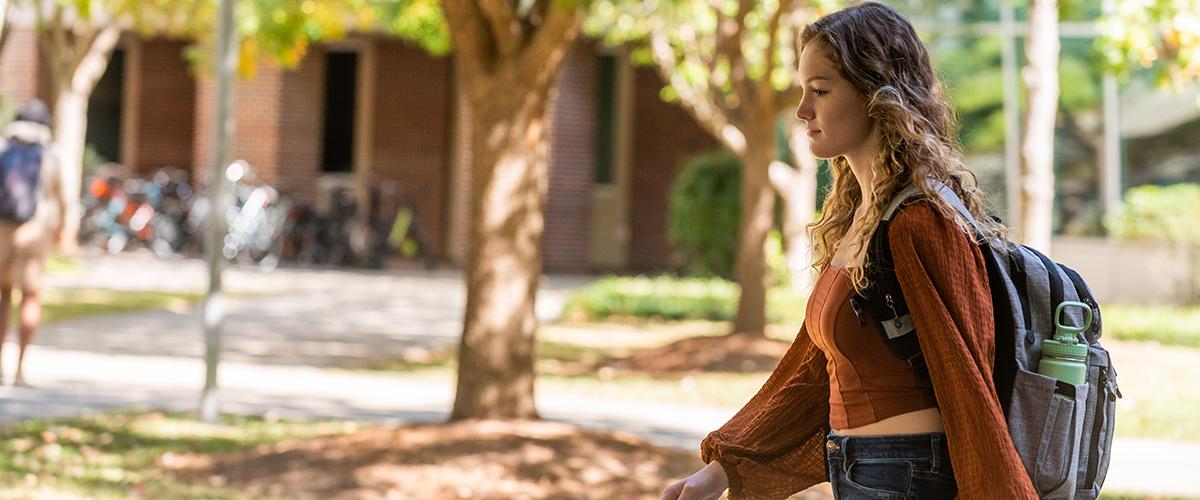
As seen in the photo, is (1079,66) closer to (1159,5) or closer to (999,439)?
(1159,5)

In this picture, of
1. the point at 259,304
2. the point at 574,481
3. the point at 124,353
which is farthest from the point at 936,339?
the point at 259,304

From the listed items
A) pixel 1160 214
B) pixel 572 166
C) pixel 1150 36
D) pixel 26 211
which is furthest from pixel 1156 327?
pixel 572 166

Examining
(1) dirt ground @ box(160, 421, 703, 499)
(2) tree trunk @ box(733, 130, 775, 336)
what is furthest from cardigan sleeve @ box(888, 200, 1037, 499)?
(2) tree trunk @ box(733, 130, 775, 336)

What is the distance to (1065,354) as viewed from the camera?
265 cm

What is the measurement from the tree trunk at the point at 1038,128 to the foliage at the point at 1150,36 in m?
0.50

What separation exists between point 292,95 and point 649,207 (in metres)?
5.64

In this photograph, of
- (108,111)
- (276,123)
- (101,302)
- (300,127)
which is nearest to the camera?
(101,302)

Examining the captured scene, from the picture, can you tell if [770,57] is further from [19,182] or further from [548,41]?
[19,182]

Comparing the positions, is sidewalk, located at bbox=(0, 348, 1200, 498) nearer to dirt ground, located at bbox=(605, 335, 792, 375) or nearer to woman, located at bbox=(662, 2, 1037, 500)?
dirt ground, located at bbox=(605, 335, 792, 375)

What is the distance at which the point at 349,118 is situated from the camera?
1051 inches

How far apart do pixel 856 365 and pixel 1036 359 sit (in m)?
0.34

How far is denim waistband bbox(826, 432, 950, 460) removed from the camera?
2.80 metres

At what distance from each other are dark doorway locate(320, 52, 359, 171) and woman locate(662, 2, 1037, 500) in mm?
23924

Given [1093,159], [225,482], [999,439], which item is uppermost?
[1093,159]
